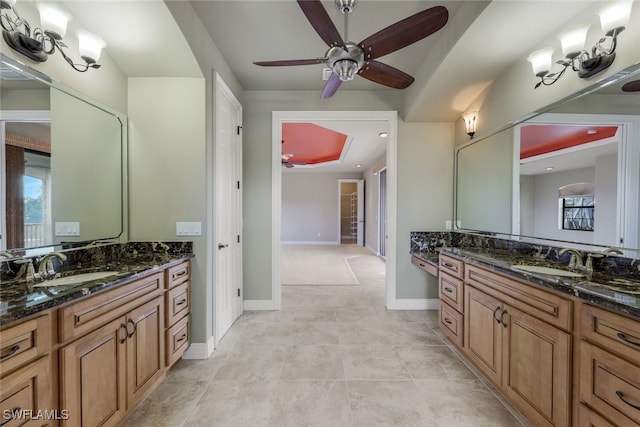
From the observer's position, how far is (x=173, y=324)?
188 centimetres

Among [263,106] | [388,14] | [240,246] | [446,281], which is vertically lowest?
[446,281]

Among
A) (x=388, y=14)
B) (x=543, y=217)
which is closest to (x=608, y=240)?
(x=543, y=217)

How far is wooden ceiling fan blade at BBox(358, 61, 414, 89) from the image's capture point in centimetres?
172

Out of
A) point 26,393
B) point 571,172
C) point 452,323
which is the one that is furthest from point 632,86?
point 26,393

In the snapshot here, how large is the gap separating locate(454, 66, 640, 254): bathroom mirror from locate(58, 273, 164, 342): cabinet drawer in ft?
9.30

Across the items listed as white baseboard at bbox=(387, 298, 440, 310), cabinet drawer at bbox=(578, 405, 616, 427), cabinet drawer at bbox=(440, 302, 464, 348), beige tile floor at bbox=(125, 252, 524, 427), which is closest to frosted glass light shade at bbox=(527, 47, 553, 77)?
cabinet drawer at bbox=(440, 302, 464, 348)

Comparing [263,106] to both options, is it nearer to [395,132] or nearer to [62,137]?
[395,132]

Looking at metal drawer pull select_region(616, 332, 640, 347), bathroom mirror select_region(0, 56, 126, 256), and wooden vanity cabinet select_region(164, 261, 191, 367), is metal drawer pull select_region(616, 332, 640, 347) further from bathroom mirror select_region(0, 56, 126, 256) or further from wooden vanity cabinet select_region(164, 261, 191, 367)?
bathroom mirror select_region(0, 56, 126, 256)

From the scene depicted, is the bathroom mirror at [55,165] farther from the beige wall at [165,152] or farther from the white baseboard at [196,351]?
the white baseboard at [196,351]

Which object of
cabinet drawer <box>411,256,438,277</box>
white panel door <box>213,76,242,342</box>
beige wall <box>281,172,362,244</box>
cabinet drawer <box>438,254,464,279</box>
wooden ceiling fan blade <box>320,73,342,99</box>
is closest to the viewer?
wooden ceiling fan blade <box>320,73,342,99</box>

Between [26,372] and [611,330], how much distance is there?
7.45 feet

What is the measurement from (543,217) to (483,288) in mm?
779

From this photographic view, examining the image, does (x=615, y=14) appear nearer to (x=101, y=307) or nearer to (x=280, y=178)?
(x=280, y=178)

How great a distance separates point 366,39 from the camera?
1447mm
